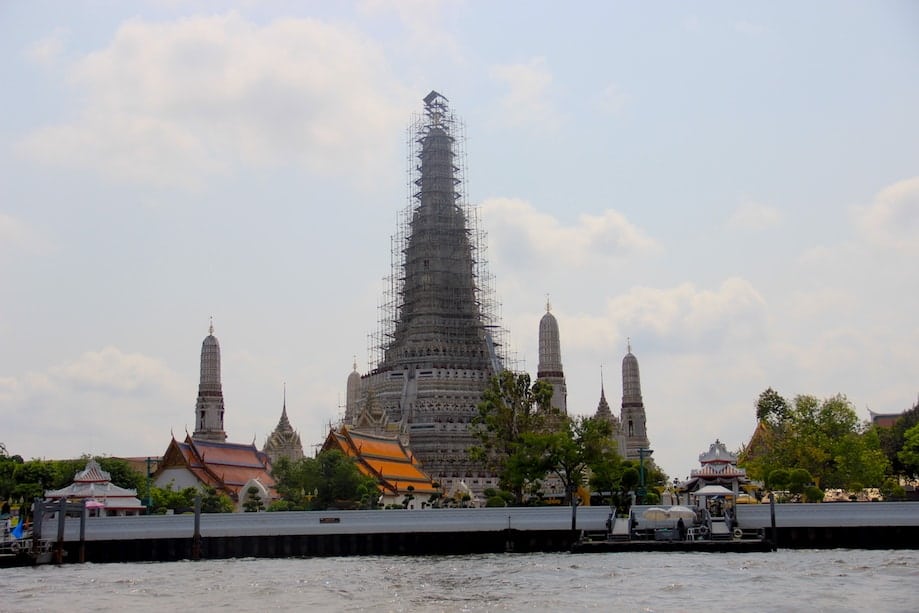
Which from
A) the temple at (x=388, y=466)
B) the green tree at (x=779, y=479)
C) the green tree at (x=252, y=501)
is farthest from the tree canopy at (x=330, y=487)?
the green tree at (x=779, y=479)

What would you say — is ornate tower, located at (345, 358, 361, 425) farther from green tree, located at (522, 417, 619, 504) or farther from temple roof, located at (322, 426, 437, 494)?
green tree, located at (522, 417, 619, 504)

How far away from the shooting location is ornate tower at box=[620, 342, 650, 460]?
11119 cm

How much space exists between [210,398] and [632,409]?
4028cm

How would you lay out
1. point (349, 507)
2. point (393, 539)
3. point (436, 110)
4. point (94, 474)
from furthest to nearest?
point (436, 110) < point (349, 507) < point (94, 474) < point (393, 539)

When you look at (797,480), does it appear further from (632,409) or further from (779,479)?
(632,409)

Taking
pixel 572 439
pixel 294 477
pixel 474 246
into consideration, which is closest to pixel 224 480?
pixel 294 477

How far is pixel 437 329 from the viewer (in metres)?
96.6

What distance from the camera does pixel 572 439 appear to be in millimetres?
58750

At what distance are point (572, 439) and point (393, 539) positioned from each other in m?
13.0

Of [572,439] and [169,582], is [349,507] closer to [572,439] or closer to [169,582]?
[572,439]

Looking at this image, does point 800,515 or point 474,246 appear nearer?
point 800,515

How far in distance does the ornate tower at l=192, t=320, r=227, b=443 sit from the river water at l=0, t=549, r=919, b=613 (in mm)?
51911

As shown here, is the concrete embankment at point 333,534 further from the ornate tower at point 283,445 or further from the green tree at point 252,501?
the ornate tower at point 283,445

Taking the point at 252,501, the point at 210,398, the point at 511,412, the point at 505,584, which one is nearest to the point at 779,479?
the point at 511,412
